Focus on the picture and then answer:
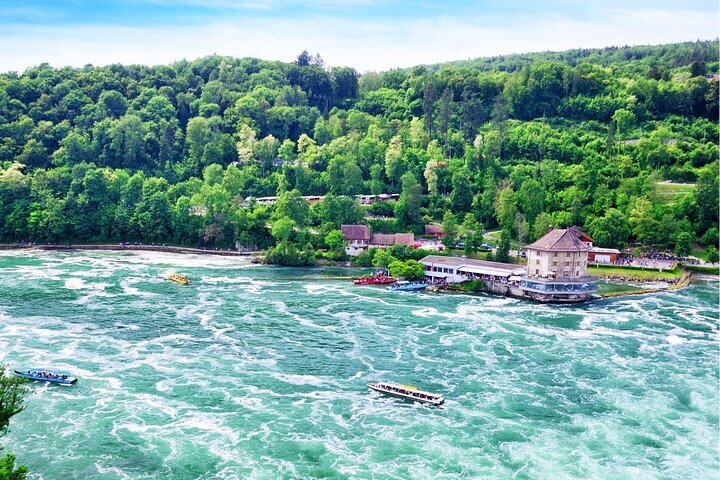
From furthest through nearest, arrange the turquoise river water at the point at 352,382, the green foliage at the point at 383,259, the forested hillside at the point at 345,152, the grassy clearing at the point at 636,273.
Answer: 1. the forested hillside at the point at 345,152
2. the green foliage at the point at 383,259
3. the grassy clearing at the point at 636,273
4. the turquoise river water at the point at 352,382

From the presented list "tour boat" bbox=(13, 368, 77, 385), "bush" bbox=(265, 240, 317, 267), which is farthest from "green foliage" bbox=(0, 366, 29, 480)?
"bush" bbox=(265, 240, 317, 267)

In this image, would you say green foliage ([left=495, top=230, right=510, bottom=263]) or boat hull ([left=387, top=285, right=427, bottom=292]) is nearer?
boat hull ([left=387, top=285, right=427, bottom=292])

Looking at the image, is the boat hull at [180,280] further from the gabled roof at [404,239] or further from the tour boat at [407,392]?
the tour boat at [407,392]

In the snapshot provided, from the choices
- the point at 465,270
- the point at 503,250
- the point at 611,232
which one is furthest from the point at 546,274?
the point at 611,232

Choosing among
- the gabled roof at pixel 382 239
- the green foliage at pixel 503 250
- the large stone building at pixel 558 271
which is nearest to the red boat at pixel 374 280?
the gabled roof at pixel 382 239

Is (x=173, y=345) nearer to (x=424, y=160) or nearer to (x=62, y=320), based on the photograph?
(x=62, y=320)

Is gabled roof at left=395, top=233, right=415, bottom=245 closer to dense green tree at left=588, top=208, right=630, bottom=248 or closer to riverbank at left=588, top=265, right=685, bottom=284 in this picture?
riverbank at left=588, top=265, right=685, bottom=284
